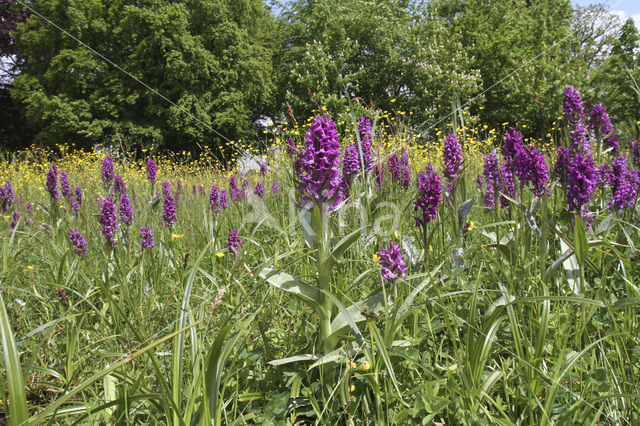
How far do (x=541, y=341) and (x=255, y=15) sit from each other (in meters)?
29.4

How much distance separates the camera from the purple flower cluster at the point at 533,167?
1.75 metres

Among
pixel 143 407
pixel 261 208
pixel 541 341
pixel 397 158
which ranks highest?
pixel 397 158

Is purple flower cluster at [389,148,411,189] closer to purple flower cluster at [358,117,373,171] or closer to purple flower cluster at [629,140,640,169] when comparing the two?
purple flower cluster at [358,117,373,171]

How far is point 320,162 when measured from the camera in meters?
1.26

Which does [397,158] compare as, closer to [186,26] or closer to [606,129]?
[606,129]

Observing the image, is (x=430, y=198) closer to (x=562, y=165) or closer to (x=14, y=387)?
(x=562, y=165)

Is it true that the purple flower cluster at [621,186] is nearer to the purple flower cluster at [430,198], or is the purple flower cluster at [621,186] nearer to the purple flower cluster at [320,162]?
the purple flower cluster at [430,198]

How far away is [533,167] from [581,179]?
20cm

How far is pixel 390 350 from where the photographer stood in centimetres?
120

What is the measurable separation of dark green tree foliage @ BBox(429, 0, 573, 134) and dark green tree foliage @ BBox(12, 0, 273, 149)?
1282 cm

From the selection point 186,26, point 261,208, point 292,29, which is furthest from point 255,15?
point 261,208

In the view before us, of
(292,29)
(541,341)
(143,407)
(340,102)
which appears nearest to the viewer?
(541,341)

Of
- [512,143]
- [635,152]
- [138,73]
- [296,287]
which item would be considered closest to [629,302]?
[512,143]

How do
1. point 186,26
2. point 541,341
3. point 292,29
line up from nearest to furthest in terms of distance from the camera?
point 541,341 < point 186,26 < point 292,29
